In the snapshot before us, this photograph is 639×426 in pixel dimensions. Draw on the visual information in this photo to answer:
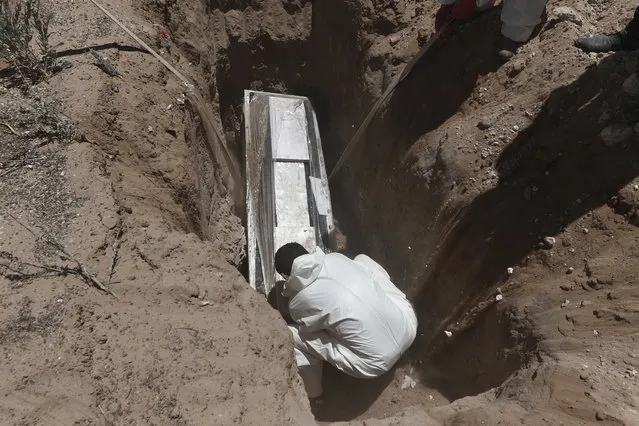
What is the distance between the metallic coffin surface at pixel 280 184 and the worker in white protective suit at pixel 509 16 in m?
1.59

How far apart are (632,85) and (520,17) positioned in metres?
0.95

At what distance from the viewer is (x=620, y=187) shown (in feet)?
8.67

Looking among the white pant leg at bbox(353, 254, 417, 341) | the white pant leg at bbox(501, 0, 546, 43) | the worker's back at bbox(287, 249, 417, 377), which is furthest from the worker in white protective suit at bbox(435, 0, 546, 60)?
the worker's back at bbox(287, 249, 417, 377)

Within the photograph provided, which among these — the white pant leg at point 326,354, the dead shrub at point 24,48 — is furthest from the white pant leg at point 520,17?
the dead shrub at point 24,48

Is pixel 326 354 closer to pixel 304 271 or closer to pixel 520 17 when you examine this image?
pixel 304 271

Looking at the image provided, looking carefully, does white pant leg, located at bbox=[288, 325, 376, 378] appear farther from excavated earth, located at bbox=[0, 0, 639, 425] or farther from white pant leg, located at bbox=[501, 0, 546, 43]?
white pant leg, located at bbox=[501, 0, 546, 43]

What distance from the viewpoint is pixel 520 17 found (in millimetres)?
3305

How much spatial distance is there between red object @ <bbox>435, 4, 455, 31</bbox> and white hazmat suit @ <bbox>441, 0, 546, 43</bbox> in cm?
19

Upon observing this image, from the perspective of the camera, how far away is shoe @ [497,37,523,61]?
3.47 m

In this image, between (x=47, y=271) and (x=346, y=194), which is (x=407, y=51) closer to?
(x=346, y=194)

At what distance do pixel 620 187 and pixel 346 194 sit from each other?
2611 mm

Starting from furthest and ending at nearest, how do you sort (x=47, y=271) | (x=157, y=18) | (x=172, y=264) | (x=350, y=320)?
(x=157, y=18) < (x=350, y=320) < (x=172, y=264) < (x=47, y=271)

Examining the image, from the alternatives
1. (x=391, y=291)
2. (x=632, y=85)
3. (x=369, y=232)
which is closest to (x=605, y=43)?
(x=632, y=85)

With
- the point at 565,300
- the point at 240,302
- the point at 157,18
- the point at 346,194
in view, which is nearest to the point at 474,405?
the point at 565,300
